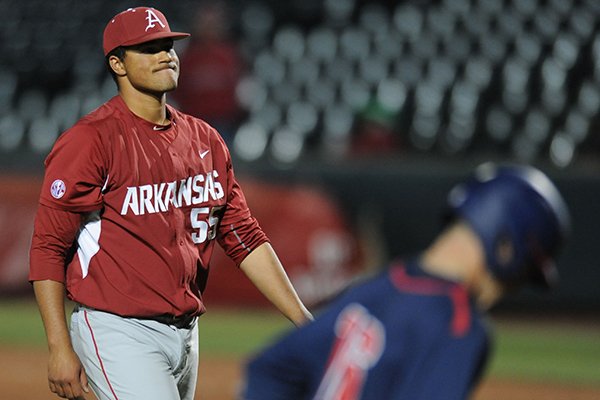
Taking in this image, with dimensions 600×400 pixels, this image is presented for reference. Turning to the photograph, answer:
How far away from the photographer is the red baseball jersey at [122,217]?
380 cm

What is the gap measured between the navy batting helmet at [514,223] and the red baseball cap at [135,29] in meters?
1.91

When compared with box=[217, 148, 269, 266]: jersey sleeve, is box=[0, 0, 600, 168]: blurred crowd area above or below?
below

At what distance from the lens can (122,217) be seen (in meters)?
3.87

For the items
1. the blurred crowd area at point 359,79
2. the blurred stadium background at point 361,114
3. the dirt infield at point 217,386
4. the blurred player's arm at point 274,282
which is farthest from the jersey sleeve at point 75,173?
the blurred crowd area at point 359,79

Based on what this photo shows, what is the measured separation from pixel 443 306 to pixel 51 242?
6.28ft

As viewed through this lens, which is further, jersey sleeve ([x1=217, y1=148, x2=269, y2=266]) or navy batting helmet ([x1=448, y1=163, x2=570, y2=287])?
jersey sleeve ([x1=217, y1=148, x2=269, y2=266])

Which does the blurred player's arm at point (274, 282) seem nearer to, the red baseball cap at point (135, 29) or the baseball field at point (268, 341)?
the red baseball cap at point (135, 29)

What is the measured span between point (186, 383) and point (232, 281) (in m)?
7.36

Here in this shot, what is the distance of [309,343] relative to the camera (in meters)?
2.33

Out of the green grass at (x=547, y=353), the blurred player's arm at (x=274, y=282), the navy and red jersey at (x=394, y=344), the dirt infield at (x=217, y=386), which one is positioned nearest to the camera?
the navy and red jersey at (x=394, y=344)

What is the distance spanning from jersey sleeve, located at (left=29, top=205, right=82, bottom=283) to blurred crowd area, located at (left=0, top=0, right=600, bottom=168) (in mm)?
7782

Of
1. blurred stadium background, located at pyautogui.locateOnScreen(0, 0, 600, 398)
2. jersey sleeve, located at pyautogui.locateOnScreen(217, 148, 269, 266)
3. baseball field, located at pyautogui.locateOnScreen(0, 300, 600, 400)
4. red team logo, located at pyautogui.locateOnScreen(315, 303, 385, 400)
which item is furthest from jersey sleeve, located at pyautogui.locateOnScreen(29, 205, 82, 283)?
blurred stadium background, located at pyautogui.locateOnScreen(0, 0, 600, 398)

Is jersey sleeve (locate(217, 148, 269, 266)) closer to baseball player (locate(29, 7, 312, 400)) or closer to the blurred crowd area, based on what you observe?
baseball player (locate(29, 7, 312, 400))

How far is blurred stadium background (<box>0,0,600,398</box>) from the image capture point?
36.8 feet
